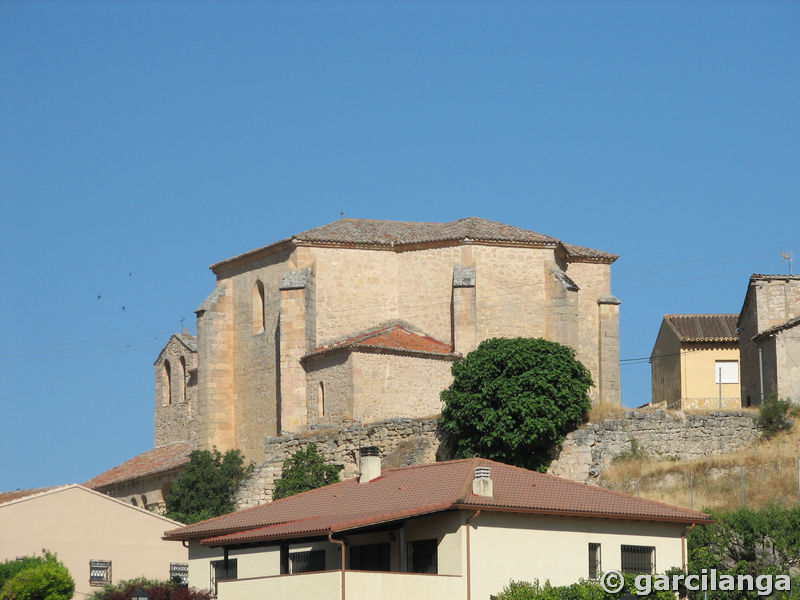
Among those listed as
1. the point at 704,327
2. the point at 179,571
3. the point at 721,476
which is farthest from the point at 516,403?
the point at 704,327

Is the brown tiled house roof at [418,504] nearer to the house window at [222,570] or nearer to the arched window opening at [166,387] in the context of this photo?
the house window at [222,570]

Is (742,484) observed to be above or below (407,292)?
below

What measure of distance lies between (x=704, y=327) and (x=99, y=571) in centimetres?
2834

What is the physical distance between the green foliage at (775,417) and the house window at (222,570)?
17.3 m

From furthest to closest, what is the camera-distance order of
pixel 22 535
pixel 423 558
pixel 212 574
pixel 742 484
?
pixel 22 535
pixel 742 484
pixel 212 574
pixel 423 558

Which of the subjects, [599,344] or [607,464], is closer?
[607,464]

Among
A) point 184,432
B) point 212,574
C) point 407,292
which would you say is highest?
point 407,292

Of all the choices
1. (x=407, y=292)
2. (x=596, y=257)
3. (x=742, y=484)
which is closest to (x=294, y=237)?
(x=407, y=292)

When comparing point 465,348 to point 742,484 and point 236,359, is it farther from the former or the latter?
point 742,484

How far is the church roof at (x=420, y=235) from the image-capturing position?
2127 inches

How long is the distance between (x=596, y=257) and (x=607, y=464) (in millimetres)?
13666

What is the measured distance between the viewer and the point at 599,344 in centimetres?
5544

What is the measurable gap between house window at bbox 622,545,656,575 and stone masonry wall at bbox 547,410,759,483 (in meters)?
10.4

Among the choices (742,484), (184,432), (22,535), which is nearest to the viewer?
(742,484)
